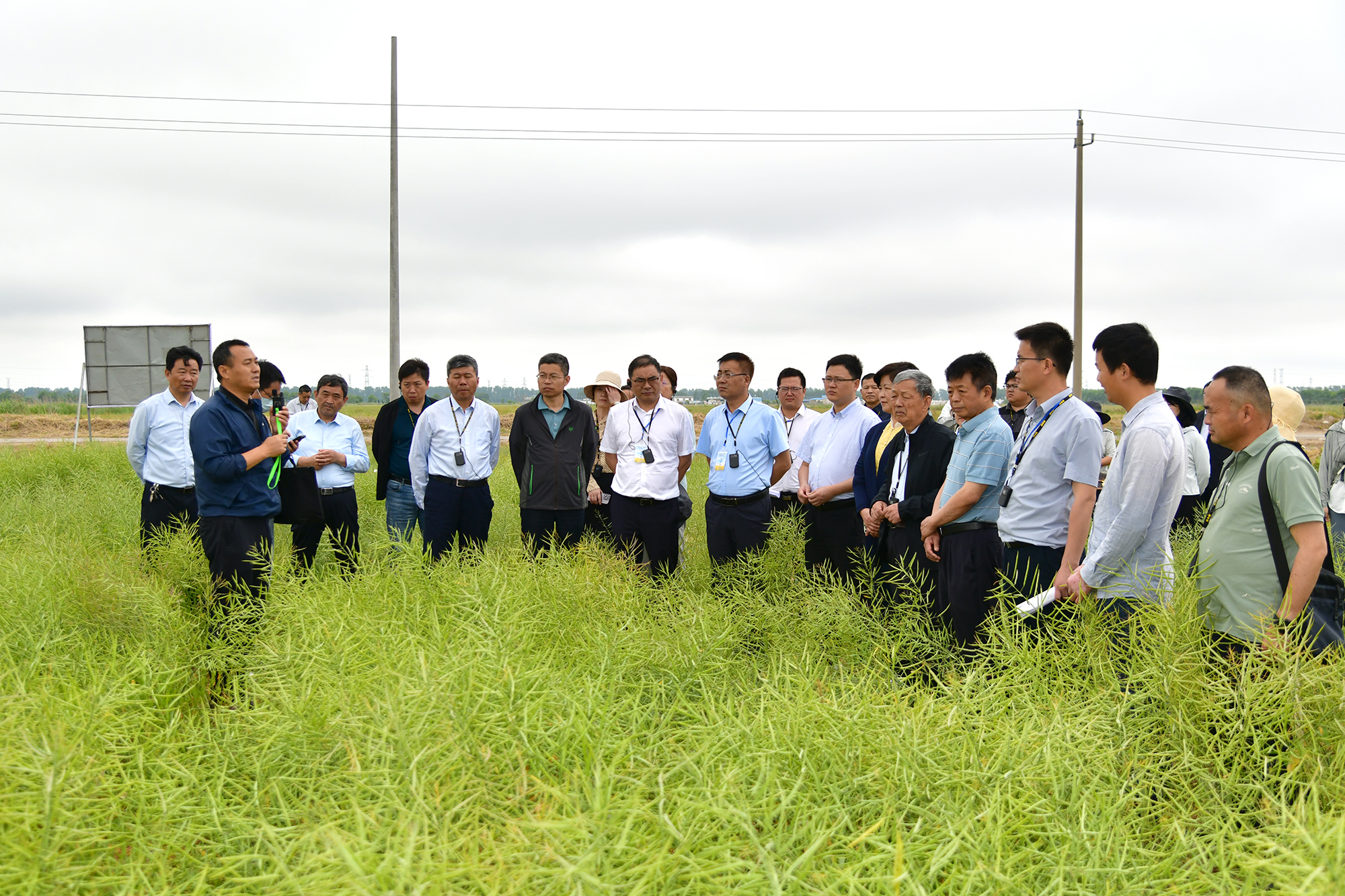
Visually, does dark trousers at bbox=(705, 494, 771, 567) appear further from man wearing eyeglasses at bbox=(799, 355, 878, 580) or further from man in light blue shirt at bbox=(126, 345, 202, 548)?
man in light blue shirt at bbox=(126, 345, 202, 548)

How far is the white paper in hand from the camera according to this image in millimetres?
3146

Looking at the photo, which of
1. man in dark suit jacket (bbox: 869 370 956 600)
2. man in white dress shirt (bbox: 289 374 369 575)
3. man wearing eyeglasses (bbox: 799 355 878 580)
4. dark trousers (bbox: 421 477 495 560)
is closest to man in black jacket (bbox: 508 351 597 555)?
dark trousers (bbox: 421 477 495 560)

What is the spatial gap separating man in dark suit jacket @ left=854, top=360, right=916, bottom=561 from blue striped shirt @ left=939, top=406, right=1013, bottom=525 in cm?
65

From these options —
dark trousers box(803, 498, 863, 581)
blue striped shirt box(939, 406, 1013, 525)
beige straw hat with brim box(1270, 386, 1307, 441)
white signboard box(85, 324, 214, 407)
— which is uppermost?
white signboard box(85, 324, 214, 407)

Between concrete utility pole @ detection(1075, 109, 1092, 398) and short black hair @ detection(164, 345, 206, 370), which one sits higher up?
concrete utility pole @ detection(1075, 109, 1092, 398)

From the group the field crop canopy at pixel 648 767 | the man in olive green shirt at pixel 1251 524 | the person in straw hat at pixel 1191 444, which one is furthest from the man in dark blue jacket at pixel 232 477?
the person in straw hat at pixel 1191 444

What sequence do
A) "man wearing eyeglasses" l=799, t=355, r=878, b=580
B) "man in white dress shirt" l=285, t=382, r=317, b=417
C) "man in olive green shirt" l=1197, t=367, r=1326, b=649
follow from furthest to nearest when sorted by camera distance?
"man in white dress shirt" l=285, t=382, r=317, b=417
"man wearing eyeglasses" l=799, t=355, r=878, b=580
"man in olive green shirt" l=1197, t=367, r=1326, b=649

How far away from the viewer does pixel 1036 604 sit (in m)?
3.18

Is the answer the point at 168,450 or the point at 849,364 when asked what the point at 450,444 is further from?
the point at 849,364

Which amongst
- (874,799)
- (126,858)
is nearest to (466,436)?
(126,858)

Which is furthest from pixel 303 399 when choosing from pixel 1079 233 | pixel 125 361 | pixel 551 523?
pixel 1079 233

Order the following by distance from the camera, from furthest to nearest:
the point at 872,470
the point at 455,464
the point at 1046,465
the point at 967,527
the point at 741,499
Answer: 1. the point at 455,464
2. the point at 741,499
3. the point at 872,470
4. the point at 967,527
5. the point at 1046,465

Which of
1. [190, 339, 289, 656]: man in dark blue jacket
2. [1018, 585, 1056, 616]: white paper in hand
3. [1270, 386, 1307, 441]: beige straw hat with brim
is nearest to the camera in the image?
[1018, 585, 1056, 616]: white paper in hand

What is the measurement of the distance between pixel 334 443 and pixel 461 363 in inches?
47.5
